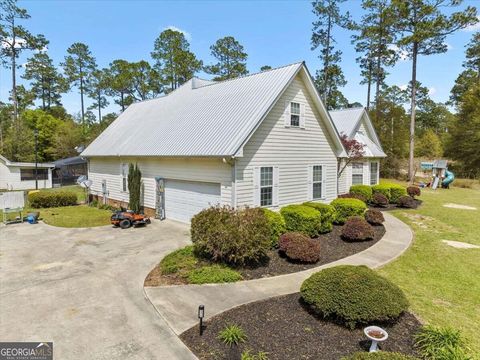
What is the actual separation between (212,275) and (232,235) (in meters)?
1.25

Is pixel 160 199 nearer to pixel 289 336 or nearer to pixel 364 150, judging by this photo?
pixel 289 336

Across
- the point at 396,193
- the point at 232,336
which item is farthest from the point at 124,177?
the point at 396,193

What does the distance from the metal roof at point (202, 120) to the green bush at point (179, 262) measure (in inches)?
154

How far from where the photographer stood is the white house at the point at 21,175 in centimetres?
2898

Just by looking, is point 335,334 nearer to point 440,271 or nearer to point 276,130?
point 440,271

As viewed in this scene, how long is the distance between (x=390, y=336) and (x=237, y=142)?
26.0ft

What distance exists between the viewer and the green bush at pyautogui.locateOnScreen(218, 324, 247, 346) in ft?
16.8

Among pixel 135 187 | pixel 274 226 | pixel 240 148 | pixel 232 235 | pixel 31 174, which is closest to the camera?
pixel 232 235

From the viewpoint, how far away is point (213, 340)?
5266 millimetres

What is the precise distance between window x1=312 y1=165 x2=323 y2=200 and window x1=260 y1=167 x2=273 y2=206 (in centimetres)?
337

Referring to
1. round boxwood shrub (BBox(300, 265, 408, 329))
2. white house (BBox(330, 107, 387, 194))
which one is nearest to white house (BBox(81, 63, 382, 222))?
white house (BBox(330, 107, 387, 194))

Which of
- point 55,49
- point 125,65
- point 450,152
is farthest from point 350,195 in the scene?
point 55,49

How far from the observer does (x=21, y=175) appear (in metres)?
29.9

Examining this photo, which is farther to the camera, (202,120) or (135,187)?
(135,187)
